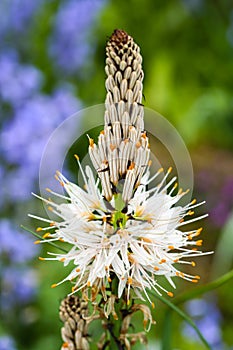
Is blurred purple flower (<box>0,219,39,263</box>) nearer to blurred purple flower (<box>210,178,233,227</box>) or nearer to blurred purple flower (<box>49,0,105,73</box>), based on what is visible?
blurred purple flower (<box>210,178,233,227</box>)

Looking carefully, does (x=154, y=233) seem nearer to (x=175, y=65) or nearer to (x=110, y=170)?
(x=110, y=170)

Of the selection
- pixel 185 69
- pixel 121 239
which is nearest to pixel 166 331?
pixel 121 239

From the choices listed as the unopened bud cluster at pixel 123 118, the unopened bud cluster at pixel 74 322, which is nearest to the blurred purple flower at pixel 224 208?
the unopened bud cluster at pixel 74 322

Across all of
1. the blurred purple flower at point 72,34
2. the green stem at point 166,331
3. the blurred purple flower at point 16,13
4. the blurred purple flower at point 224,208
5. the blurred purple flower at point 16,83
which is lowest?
the green stem at point 166,331

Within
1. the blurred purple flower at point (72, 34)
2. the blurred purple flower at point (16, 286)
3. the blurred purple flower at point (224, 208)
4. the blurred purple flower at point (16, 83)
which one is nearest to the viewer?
the blurred purple flower at point (16, 286)

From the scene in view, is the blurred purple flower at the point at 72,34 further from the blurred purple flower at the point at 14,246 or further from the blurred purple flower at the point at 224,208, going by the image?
the blurred purple flower at the point at 14,246

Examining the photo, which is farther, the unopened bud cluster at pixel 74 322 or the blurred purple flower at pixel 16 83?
the blurred purple flower at pixel 16 83
